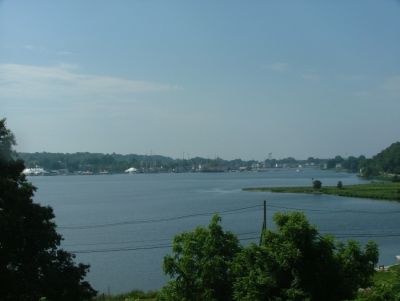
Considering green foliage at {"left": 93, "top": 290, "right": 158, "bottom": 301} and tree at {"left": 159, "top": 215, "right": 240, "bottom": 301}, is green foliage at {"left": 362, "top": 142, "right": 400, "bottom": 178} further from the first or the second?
tree at {"left": 159, "top": 215, "right": 240, "bottom": 301}

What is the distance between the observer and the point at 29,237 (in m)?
13.9

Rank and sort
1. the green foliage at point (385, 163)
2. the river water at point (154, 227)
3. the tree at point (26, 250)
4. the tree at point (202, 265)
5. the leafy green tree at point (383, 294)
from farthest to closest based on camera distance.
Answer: the green foliage at point (385, 163), the river water at point (154, 227), the tree at point (26, 250), the tree at point (202, 265), the leafy green tree at point (383, 294)

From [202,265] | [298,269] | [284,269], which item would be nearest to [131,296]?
[202,265]

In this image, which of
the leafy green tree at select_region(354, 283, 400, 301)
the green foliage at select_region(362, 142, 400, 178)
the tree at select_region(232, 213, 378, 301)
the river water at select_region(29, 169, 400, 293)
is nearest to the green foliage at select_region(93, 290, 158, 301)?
the river water at select_region(29, 169, 400, 293)

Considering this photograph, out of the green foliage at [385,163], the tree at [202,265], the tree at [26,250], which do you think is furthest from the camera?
the green foliage at [385,163]

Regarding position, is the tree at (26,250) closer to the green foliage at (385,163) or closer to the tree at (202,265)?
the tree at (202,265)

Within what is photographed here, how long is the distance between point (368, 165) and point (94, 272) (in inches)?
5420

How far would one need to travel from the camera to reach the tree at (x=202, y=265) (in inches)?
493

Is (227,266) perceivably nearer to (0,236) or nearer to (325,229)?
(0,236)

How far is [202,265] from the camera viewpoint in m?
12.7

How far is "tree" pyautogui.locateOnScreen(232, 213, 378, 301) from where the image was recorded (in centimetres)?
1111

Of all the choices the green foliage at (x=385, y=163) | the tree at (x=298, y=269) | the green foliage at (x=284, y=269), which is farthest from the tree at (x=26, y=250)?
the green foliage at (x=385, y=163)

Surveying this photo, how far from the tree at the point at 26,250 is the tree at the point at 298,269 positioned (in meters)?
4.74

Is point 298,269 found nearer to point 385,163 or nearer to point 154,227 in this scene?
point 154,227
